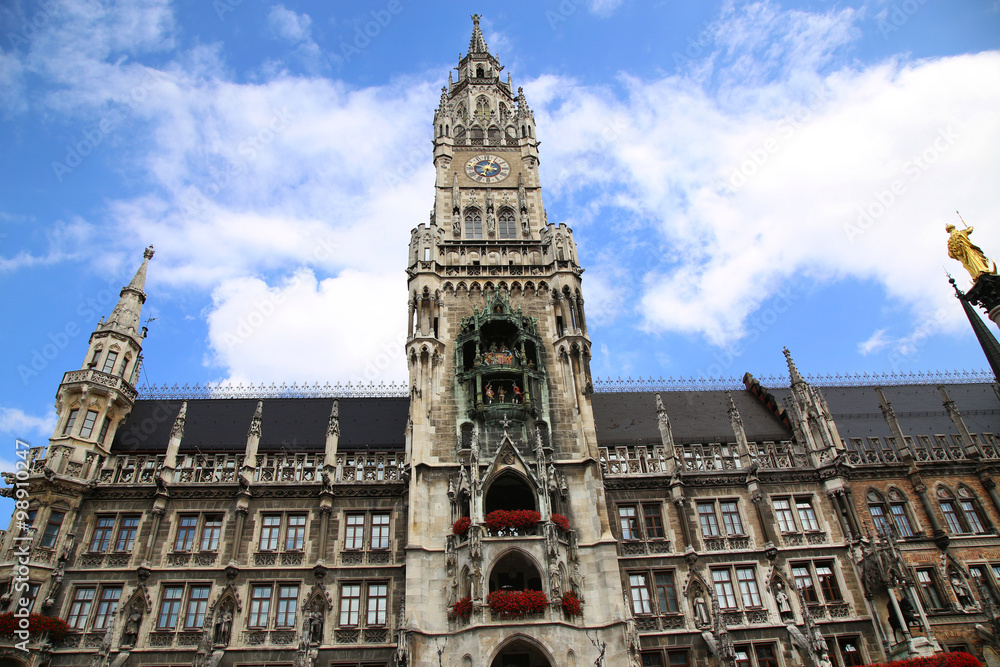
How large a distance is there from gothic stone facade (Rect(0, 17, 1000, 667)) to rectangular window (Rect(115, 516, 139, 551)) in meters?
0.08

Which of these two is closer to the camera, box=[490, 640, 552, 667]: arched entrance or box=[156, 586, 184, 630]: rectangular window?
box=[490, 640, 552, 667]: arched entrance

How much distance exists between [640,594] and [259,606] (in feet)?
51.7

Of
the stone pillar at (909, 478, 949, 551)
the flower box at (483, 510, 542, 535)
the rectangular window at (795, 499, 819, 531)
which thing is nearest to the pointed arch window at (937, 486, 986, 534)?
the stone pillar at (909, 478, 949, 551)

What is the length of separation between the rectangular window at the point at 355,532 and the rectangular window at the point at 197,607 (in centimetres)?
581

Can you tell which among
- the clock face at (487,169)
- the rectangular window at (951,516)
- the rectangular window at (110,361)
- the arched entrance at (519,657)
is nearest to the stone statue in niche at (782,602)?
the rectangular window at (951,516)

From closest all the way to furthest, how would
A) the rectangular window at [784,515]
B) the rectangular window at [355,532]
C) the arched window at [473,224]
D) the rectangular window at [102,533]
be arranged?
1. the rectangular window at [102,533]
2. the rectangular window at [355,532]
3. the rectangular window at [784,515]
4. the arched window at [473,224]

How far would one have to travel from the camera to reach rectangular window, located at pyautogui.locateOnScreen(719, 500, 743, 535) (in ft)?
98.7

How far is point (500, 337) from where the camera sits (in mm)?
32812

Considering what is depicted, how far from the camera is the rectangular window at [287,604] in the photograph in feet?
88.1

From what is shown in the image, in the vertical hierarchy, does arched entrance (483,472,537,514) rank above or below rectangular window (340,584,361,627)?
above

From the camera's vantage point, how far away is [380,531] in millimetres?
29234

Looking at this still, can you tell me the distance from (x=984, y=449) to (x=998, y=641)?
33.4ft

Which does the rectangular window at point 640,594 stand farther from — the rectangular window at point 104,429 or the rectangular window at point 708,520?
the rectangular window at point 104,429

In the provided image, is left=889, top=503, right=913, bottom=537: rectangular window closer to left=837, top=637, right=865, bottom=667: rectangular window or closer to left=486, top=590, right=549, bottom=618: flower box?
left=837, top=637, right=865, bottom=667: rectangular window
